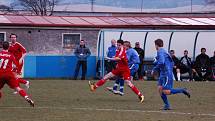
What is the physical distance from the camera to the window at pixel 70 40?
38.5 metres

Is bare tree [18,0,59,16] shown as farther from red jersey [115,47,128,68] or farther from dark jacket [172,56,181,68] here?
red jersey [115,47,128,68]

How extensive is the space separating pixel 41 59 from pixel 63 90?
1191 centimetres

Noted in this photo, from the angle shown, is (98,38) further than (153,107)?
Yes

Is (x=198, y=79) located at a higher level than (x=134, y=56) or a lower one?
lower

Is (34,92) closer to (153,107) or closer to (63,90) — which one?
→ (63,90)

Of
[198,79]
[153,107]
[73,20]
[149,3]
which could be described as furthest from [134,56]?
[149,3]

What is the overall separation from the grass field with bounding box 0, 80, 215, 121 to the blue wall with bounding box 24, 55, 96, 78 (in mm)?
11611

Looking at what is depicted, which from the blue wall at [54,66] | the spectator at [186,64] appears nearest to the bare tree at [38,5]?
the blue wall at [54,66]

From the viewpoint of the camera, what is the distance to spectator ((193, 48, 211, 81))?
3409cm

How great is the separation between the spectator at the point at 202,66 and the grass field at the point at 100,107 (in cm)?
965

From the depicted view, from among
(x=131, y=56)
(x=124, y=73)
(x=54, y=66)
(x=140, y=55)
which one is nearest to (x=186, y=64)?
(x=140, y=55)

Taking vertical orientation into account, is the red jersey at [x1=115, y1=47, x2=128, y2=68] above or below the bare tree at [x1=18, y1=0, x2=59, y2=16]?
below

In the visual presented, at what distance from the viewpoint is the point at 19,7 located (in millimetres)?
76688

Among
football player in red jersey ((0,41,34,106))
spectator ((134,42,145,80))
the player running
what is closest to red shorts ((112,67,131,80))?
the player running
